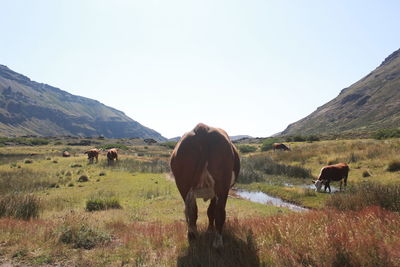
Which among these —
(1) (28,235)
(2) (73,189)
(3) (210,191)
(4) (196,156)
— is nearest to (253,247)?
(3) (210,191)

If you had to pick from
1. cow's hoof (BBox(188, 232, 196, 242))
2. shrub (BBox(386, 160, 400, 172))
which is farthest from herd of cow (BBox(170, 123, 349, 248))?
shrub (BBox(386, 160, 400, 172))

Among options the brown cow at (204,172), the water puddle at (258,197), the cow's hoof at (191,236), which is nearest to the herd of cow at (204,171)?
the brown cow at (204,172)

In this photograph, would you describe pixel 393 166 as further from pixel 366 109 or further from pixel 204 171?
pixel 366 109

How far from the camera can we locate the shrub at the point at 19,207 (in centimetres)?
891

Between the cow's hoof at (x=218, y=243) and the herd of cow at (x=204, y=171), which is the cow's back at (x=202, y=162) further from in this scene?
the cow's hoof at (x=218, y=243)

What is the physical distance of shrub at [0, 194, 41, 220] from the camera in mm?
8914

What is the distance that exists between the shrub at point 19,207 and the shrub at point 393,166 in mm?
22781

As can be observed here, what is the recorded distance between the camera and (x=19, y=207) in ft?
31.1

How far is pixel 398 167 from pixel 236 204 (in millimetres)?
14610

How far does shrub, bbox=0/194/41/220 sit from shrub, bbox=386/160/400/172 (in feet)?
74.7

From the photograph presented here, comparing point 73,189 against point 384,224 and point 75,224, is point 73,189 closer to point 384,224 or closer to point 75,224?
point 75,224

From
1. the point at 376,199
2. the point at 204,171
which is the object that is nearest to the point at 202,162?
the point at 204,171

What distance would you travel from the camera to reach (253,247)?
5.41m

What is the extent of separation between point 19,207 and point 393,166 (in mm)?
23453
